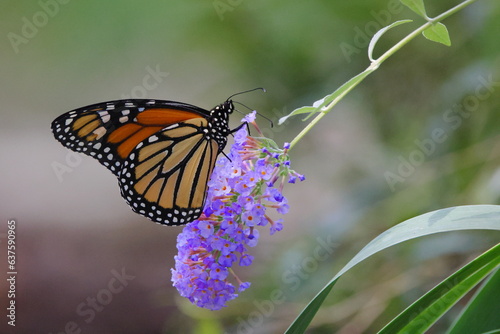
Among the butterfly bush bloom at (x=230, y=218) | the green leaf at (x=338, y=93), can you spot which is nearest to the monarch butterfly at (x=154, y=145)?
the butterfly bush bloom at (x=230, y=218)

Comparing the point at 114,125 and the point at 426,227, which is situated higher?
the point at 114,125

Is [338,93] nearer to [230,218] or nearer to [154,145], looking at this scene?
[230,218]

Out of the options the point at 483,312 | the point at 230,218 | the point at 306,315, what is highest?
the point at 230,218

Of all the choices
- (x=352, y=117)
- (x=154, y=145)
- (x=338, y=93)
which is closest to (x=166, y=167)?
(x=154, y=145)

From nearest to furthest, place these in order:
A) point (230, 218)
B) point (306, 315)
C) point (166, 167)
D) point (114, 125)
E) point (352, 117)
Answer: point (306, 315) → point (230, 218) → point (114, 125) → point (166, 167) → point (352, 117)

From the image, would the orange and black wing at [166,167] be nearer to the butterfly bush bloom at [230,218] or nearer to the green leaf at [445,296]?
the butterfly bush bloom at [230,218]

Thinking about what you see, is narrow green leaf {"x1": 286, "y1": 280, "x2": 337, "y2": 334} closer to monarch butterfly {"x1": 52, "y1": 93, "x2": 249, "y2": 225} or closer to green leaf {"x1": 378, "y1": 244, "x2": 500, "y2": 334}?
green leaf {"x1": 378, "y1": 244, "x2": 500, "y2": 334}

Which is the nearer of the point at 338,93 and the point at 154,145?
the point at 338,93
